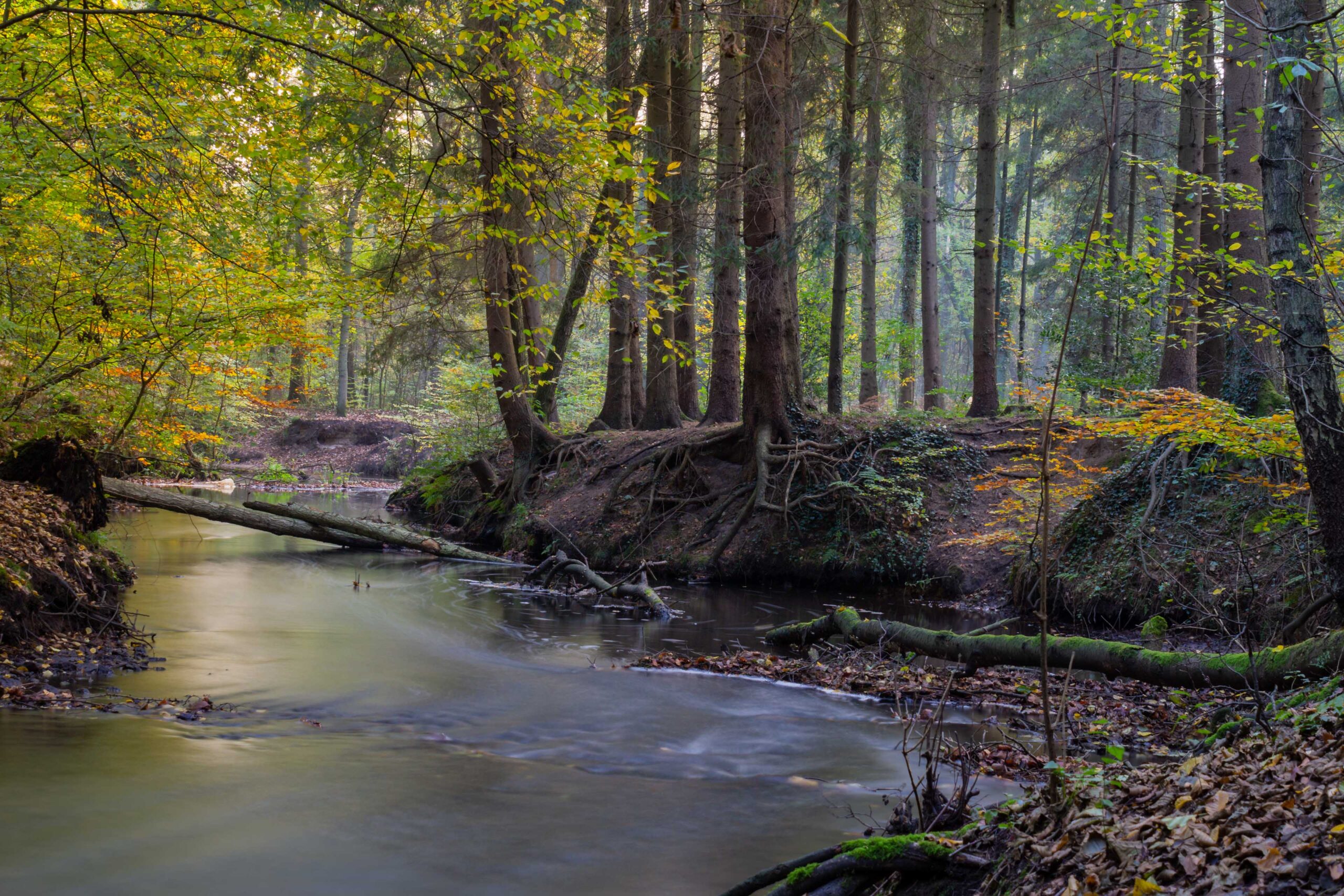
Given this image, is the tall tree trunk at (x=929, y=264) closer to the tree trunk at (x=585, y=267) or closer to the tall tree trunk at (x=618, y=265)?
the tree trunk at (x=585, y=267)

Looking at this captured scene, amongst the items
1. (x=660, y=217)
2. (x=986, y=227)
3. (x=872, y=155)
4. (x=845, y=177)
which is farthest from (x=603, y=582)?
(x=986, y=227)

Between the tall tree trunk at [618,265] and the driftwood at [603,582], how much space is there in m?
3.80

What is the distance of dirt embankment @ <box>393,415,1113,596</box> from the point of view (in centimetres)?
1313

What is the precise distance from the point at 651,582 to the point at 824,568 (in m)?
2.75

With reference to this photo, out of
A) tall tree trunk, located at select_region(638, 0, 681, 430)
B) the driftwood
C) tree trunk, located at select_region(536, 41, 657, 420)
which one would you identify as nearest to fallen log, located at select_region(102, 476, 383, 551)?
the driftwood

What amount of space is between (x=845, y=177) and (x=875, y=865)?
1352 cm

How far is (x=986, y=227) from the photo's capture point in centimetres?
1508

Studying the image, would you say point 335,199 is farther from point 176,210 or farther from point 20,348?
point 20,348

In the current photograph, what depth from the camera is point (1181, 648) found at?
852cm

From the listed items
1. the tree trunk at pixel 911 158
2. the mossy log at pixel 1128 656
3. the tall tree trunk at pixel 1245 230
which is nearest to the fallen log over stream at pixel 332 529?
the mossy log at pixel 1128 656

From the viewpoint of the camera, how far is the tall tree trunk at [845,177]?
47.6ft

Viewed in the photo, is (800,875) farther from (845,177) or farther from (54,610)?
(845,177)

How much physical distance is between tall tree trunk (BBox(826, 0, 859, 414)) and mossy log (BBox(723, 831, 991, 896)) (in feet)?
39.2

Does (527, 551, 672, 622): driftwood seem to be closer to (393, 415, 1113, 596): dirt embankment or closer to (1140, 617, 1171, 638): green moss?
(393, 415, 1113, 596): dirt embankment
